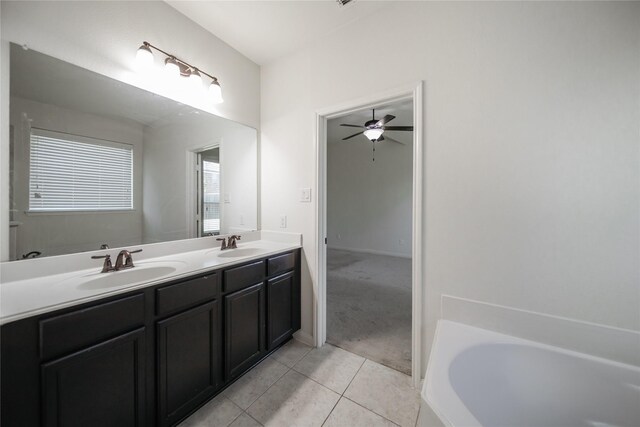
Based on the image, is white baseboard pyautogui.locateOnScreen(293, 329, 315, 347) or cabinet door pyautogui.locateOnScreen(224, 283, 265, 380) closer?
cabinet door pyautogui.locateOnScreen(224, 283, 265, 380)

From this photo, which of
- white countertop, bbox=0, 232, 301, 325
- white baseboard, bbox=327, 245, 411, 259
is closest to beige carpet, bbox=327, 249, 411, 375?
white baseboard, bbox=327, 245, 411, 259

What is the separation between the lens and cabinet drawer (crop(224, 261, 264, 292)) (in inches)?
57.7

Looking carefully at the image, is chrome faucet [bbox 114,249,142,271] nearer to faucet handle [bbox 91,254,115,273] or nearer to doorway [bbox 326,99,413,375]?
faucet handle [bbox 91,254,115,273]

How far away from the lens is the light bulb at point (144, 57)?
1406 millimetres

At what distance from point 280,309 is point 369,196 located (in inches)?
178

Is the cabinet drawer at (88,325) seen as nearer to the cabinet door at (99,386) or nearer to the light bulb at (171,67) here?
the cabinet door at (99,386)

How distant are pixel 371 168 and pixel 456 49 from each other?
4.48m

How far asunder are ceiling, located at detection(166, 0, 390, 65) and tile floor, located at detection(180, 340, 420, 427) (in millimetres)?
2669

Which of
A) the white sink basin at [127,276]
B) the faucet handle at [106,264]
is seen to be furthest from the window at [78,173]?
the white sink basin at [127,276]

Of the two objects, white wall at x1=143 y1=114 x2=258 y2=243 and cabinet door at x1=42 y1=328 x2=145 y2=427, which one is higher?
white wall at x1=143 y1=114 x2=258 y2=243

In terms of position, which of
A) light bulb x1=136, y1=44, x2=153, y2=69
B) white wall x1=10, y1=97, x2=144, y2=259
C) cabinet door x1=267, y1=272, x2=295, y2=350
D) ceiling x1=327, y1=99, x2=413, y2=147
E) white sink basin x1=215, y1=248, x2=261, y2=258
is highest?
ceiling x1=327, y1=99, x2=413, y2=147

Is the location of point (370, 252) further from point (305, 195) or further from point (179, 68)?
point (179, 68)

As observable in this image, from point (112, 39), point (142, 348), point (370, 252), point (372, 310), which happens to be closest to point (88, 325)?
point (142, 348)

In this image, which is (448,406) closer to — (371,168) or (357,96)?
(357,96)
